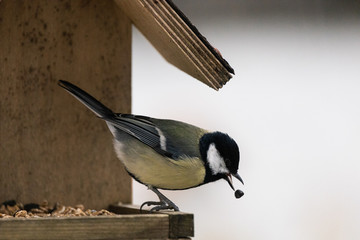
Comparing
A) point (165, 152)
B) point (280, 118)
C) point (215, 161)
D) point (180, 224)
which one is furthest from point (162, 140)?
point (280, 118)

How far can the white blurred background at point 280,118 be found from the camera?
11.9 ft

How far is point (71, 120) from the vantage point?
11.4 feet

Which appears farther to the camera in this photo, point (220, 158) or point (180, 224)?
point (220, 158)

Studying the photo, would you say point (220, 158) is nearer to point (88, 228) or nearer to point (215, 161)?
point (215, 161)

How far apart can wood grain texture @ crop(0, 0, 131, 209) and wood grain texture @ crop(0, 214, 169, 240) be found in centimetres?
70

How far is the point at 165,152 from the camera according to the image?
315 cm

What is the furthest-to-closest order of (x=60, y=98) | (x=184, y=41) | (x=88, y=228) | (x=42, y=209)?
(x=60, y=98) → (x=42, y=209) → (x=184, y=41) → (x=88, y=228)

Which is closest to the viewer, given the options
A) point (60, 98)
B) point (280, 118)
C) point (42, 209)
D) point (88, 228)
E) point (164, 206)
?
point (88, 228)

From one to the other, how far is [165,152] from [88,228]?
20.1 inches

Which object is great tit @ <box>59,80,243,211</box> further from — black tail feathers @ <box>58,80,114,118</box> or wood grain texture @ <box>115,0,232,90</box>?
wood grain texture @ <box>115,0,232,90</box>

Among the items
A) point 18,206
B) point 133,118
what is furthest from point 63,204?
point 133,118

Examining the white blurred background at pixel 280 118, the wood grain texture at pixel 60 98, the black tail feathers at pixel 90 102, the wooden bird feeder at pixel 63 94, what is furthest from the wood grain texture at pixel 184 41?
the white blurred background at pixel 280 118

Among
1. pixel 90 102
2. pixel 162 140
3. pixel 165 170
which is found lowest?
pixel 165 170

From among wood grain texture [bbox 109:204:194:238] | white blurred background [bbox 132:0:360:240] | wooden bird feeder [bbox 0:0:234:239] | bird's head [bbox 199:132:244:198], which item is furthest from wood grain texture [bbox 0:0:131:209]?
wood grain texture [bbox 109:204:194:238]
